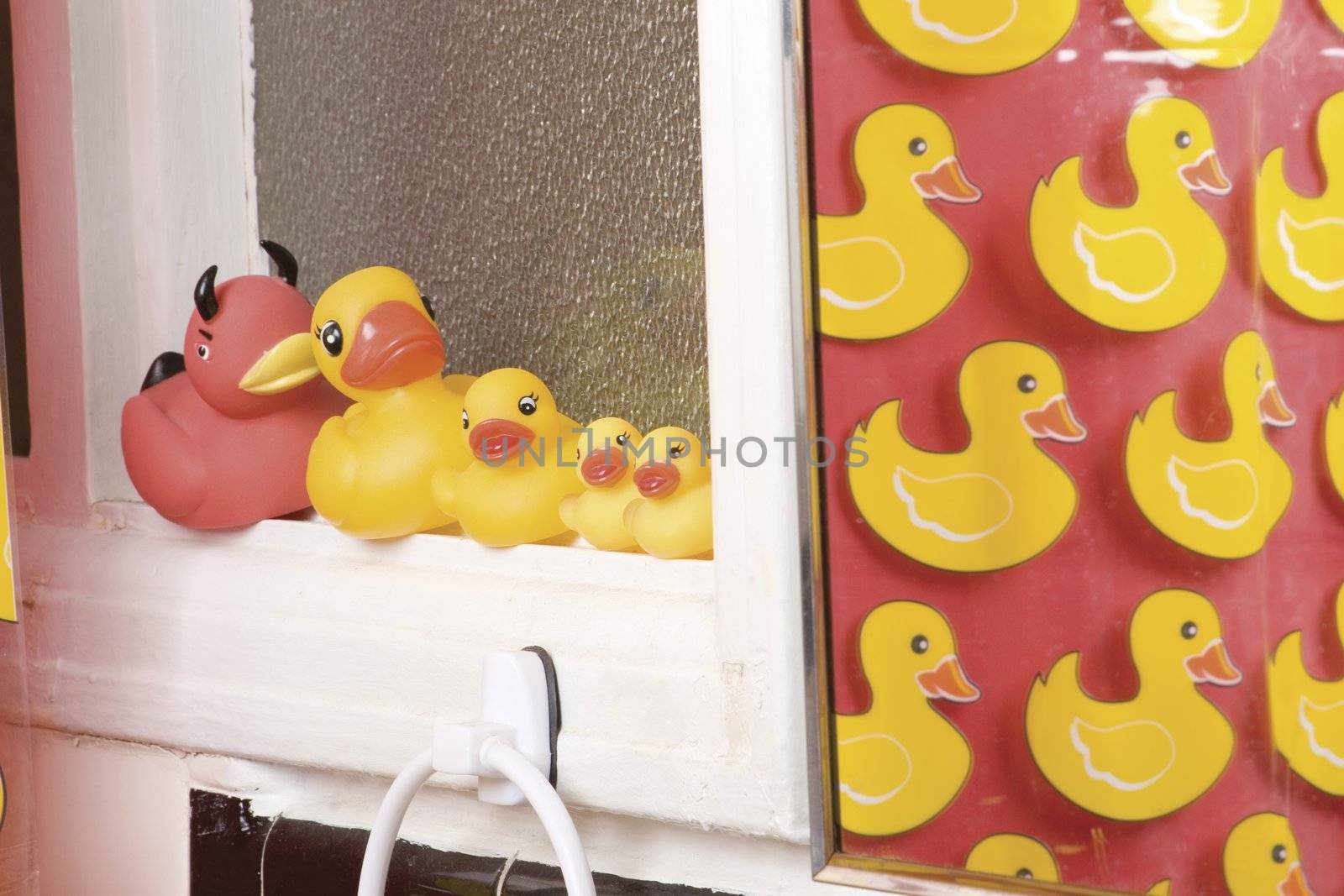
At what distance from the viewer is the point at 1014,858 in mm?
551

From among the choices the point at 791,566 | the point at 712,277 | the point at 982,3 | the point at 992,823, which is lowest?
the point at 992,823

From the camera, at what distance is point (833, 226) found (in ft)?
1.85

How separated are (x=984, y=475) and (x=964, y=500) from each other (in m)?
0.01

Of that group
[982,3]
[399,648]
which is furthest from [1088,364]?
[399,648]

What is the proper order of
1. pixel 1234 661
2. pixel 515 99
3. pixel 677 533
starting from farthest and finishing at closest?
pixel 515 99
pixel 677 533
pixel 1234 661

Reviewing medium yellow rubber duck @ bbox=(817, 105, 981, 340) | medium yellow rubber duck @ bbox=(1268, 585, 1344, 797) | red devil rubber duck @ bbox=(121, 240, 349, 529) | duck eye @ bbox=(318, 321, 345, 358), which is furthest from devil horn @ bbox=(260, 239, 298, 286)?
medium yellow rubber duck @ bbox=(1268, 585, 1344, 797)

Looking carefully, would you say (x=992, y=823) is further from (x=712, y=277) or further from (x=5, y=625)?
(x=5, y=625)

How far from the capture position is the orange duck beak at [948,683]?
22.1 inches

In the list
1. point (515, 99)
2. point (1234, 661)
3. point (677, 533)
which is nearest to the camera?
point (1234, 661)

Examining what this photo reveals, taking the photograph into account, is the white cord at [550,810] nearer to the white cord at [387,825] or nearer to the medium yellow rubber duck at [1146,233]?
the white cord at [387,825]

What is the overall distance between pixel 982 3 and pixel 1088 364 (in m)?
0.17

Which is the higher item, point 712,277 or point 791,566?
point 712,277

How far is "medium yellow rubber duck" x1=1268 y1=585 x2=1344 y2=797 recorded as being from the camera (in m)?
0.50

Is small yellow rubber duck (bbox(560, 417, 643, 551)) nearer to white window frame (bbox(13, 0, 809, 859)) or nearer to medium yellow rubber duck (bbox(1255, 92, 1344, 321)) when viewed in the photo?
white window frame (bbox(13, 0, 809, 859))
